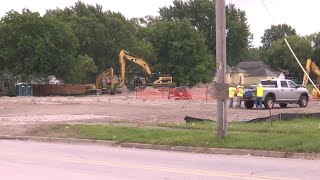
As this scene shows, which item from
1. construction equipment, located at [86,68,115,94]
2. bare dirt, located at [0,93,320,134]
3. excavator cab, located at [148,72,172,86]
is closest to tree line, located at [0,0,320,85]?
construction equipment, located at [86,68,115,94]

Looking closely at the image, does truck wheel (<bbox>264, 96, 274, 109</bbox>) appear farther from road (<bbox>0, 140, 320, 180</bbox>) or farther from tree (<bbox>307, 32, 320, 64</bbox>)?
tree (<bbox>307, 32, 320, 64</bbox>)

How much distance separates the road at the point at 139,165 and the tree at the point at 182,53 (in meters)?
68.1

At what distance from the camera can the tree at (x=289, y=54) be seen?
111 meters

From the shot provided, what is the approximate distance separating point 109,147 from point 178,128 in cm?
371

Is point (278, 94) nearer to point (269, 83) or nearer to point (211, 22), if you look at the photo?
point (269, 83)

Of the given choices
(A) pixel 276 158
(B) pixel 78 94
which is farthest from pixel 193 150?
(B) pixel 78 94

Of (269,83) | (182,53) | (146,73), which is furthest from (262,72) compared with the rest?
(269,83)

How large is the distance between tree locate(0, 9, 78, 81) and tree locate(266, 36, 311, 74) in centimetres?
5739

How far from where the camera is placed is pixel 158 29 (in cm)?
8775

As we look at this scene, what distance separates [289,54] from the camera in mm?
112500

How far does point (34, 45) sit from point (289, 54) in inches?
2505

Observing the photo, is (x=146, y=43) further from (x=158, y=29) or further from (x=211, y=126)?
(x=211, y=126)

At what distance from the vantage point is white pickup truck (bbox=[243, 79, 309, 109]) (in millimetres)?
35000

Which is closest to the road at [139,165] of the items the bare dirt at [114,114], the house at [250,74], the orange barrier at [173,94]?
the bare dirt at [114,114]
